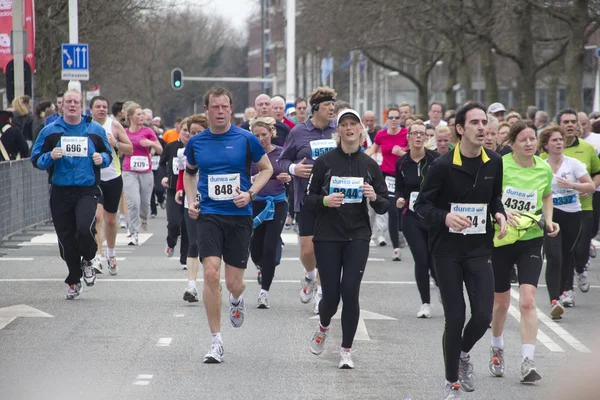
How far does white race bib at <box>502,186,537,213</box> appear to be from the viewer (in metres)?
9.21

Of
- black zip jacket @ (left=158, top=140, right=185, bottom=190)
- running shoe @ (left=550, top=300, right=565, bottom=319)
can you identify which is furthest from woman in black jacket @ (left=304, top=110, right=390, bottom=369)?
black zip jacket @ (left=158, top=140, right=185, bottom=190)

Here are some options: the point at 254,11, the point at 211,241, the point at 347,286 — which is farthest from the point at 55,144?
the point at 254,11

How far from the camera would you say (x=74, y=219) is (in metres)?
12.3

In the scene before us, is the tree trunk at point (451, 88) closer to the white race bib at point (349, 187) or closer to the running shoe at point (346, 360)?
the white race bib at point (349, 187)

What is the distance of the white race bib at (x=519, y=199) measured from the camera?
30.2 ft

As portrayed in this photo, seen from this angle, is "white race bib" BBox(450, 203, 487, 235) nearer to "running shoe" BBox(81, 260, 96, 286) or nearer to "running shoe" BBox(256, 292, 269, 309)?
"running shoe" BBox(256, 292, 269, 309)

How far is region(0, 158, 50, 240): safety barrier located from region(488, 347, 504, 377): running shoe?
37.2ft

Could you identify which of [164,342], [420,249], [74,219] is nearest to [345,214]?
[164,342]

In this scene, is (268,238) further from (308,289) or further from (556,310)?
(556,310)

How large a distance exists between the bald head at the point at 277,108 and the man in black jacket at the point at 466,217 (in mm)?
7698

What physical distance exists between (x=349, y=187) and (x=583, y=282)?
5.66 meters

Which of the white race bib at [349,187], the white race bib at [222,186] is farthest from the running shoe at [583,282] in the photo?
the white race bib at [222,186]

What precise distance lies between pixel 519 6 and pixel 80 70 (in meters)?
11.5

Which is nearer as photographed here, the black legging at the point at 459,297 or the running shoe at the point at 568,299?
the black legging at the point at 459,297
